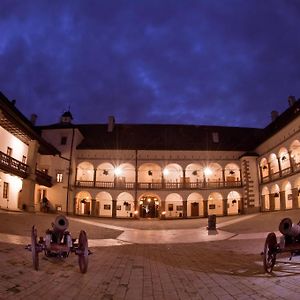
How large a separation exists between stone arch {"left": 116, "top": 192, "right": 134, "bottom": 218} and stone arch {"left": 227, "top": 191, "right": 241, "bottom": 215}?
1270 centimetres

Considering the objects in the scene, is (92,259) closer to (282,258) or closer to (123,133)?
(282,258)

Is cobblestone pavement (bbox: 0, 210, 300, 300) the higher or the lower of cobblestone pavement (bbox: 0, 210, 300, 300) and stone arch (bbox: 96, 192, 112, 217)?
the lower

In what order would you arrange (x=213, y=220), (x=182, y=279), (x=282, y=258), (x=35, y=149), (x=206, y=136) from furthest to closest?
1. (x=206, y=136)
2. (x=35, y=149)
3. (x=213, y=220)
4. (x=282, y=258)
5. (x=182, y=279)

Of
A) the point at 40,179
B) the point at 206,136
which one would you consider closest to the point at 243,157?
the point at 206,136

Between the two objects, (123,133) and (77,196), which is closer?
(77,196)

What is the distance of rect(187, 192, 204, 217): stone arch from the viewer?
42438mm

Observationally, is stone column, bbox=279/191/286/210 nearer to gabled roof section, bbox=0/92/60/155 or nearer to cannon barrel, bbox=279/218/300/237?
gabled roof section, bbox=0/92/60/155

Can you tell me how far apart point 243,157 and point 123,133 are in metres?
17.3

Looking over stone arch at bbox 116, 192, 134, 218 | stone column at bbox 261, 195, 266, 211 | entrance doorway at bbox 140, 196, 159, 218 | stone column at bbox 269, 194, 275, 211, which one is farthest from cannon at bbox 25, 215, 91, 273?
stone column at bbox 261, 195, 266, 211

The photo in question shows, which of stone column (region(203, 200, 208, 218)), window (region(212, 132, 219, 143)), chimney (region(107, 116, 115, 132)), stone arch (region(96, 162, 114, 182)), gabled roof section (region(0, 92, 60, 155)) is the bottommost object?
stone column (region(203, 200, 208, 218))

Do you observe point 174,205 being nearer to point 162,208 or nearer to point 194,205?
→ point 162,208

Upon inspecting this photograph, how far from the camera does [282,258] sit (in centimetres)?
996

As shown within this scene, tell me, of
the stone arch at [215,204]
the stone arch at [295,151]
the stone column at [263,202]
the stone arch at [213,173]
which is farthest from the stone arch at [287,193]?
the stone arch at [213,173]

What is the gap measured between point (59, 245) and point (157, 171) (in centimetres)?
3610
